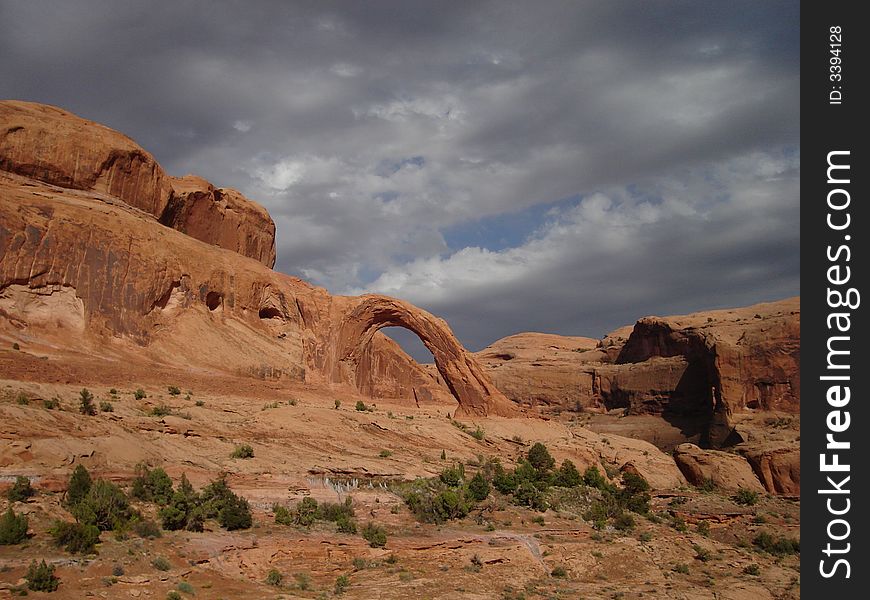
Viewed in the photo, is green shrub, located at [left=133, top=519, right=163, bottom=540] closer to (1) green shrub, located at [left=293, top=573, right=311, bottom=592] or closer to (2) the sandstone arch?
(1) green shrub, located at [left=293, top=573, right=311, bottom=592]

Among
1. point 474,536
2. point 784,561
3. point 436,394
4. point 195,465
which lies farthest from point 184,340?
point 784,561

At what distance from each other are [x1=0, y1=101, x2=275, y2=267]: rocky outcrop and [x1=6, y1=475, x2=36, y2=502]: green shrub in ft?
48.1

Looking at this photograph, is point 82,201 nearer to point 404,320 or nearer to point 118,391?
point 118,391

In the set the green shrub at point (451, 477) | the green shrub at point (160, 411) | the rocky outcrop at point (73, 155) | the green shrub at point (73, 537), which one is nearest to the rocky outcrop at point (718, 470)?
the green shrub at point (451, 477)

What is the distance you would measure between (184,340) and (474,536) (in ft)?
42.7

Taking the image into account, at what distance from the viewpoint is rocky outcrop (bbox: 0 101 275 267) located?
2523 cm

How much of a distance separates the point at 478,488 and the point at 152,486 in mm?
10336

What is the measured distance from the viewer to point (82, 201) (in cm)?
2517

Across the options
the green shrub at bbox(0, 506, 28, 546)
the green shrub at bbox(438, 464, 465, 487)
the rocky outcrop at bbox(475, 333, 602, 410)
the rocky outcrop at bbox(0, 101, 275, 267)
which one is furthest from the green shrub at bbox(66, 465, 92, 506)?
the rocky outcrop at bbox(475, 333, 602, 410)

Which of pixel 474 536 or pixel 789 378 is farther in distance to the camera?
pixel 789 378

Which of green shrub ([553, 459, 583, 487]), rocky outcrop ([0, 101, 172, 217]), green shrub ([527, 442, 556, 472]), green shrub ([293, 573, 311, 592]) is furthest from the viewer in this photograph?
green shrub ([527, 442, 556, 472])

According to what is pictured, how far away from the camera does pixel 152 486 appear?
16469mm

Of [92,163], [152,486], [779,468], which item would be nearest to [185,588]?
[152,486]

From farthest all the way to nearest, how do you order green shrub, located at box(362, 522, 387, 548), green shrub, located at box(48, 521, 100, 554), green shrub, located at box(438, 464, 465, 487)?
green shrub, located at box(438, 464, 465, 487) → green shrub, located at box(362, 522, 387, 548) → green shrub, located at box(48, 521, 100, 554)
